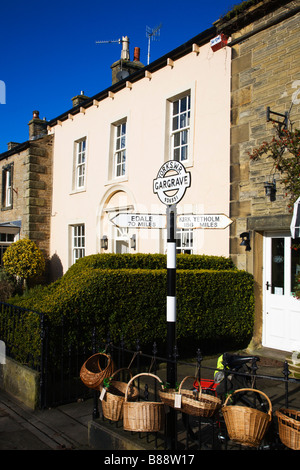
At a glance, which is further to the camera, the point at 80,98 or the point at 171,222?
the point at 80,98

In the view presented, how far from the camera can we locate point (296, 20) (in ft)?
26.8

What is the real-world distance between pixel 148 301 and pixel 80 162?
982 cm

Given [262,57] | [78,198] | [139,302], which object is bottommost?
[139,302]

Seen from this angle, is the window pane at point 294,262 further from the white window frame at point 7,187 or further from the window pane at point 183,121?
the white window frame at point 7,187

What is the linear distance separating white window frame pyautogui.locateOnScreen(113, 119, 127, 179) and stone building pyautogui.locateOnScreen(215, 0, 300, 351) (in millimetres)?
4918

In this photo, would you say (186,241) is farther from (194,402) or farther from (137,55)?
(137,55)

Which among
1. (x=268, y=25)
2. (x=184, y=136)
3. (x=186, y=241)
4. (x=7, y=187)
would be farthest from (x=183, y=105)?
(x=7, y=187)

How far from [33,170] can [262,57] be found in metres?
10.7

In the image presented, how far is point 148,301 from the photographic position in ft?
23.6

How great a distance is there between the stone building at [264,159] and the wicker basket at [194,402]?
464cm

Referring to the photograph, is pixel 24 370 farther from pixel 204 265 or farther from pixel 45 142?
pixel 45 142

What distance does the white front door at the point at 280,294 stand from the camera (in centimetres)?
800

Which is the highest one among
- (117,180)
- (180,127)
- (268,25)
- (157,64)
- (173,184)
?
(157,64)
